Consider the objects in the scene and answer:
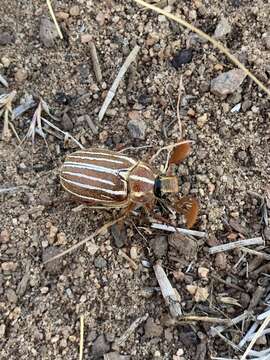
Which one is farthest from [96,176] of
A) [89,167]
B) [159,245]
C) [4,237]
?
[4,237]

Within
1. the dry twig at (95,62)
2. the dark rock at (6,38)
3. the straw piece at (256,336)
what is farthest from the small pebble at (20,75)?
the straw piece at (256,336)

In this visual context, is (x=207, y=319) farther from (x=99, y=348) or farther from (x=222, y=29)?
(x=222, y=29)

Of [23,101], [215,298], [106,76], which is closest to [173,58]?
[106,76]

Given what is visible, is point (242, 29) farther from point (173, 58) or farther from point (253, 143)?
point (253, 143)

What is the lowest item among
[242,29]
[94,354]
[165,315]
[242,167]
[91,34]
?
[94,354]

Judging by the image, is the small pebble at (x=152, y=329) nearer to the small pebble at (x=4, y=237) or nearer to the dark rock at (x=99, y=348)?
the dark rock at (x=99, y=348)
